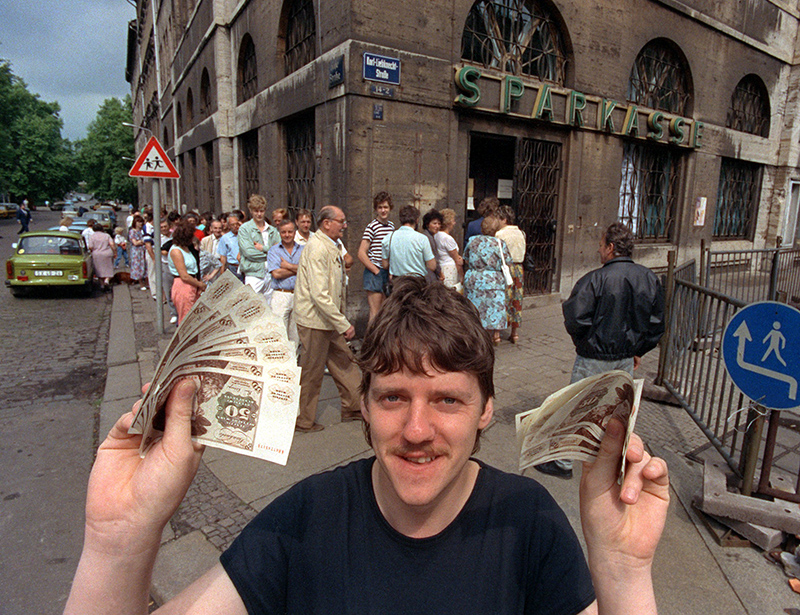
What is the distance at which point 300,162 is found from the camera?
10.4m

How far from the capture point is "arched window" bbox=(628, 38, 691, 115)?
11883mm

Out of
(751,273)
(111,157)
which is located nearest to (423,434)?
(751,273)

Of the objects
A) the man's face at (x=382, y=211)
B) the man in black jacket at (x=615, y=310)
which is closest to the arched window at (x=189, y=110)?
the man's face at (x=382, y=211)

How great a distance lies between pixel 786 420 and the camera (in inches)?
212

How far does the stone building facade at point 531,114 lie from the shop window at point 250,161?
67 mm

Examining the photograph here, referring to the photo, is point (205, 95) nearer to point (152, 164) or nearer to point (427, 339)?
point (152, 164)

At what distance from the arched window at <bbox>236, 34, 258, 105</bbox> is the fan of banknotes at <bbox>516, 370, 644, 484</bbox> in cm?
1366

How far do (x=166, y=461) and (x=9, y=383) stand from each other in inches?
279

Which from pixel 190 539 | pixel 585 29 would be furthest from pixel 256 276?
pixel 585 29

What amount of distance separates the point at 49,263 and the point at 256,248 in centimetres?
839

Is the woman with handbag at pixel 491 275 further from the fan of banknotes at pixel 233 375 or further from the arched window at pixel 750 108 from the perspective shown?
the arched window at pixel 750 108

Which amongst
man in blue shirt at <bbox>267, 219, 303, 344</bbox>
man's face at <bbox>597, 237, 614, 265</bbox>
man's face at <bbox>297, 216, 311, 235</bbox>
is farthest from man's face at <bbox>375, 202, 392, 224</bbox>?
man's face at <bbox>597, 237, 614, 265</bbox>

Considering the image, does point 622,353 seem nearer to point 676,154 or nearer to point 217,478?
point 217,478

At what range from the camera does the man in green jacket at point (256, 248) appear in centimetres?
691
